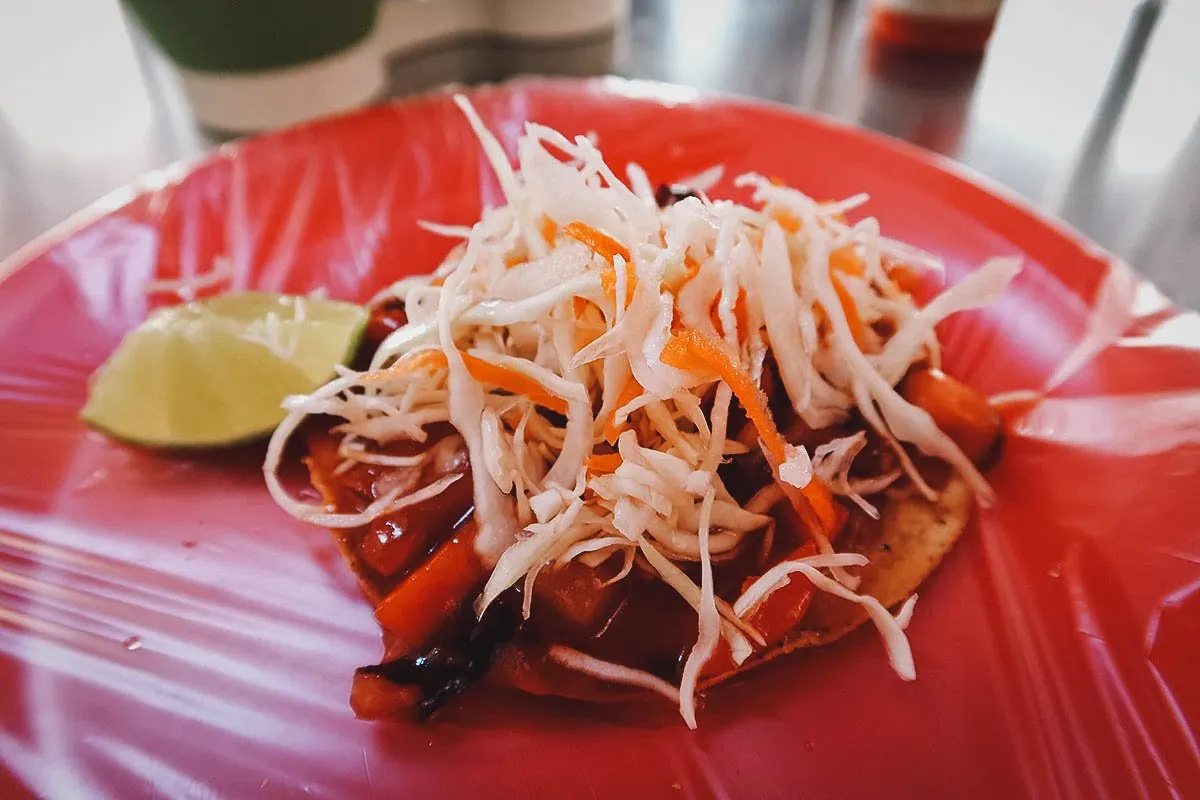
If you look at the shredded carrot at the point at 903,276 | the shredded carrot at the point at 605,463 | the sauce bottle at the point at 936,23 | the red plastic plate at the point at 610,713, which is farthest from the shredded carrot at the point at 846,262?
the sauce bottle at the point at 936,23

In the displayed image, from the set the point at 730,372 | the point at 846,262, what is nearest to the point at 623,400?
the point at 730,372

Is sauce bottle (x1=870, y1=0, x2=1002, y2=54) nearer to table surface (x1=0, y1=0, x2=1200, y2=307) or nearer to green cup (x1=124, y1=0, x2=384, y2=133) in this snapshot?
table surface (x1=0, y1=0, x2=1200, y2=307)

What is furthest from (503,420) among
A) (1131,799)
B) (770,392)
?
(1131,799)

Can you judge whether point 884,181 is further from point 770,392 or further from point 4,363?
point 4,363

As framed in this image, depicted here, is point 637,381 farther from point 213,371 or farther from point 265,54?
point 265,54

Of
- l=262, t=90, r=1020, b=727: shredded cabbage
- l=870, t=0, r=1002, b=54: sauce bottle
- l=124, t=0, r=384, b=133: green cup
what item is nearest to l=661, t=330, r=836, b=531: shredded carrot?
l=262, t=90, r=1020, b=727: shredded cabbage

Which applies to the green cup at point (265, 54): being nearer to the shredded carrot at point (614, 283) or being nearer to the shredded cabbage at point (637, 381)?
the shredded cabbage at point (637, 381)
